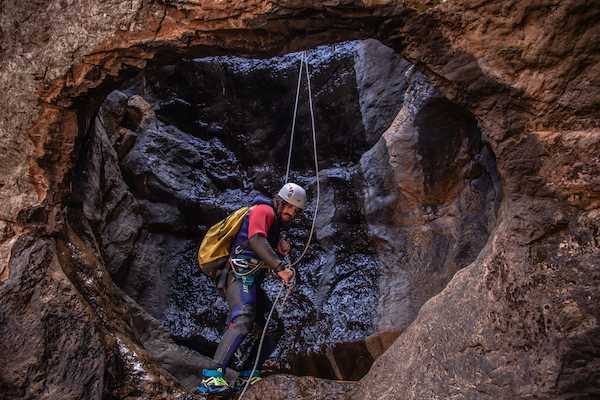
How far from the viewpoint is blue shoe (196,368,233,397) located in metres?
2.99

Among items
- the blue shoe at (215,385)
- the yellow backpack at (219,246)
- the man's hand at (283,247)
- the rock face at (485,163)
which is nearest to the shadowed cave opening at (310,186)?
the rock face at (485,163)

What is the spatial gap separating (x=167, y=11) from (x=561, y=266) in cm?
303

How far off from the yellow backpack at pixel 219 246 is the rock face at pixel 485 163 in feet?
2.99

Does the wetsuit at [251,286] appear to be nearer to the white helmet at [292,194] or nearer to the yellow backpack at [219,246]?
the yellow backpack at [219,246]

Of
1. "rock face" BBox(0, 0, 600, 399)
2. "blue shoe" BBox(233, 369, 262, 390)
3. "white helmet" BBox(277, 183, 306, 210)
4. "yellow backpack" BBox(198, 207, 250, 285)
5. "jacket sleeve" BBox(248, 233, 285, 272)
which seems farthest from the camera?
"white helmet" BBox(277, 183, 306, 210)

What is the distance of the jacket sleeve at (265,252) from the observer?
310cm

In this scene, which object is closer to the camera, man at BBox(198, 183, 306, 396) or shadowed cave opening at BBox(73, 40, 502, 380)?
man at BBox(198, 183, 306, 396)

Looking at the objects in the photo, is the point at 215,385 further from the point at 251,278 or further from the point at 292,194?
the point at 292,194

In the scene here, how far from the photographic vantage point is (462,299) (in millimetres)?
2428

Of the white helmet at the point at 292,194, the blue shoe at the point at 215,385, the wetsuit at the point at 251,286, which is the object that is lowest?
the blue shoe at the point at 215,385

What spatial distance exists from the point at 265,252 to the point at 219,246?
0.53 meters

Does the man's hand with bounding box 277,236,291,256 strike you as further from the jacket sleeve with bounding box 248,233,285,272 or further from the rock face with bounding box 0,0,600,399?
the rock face with bounding box 0,0,600,399

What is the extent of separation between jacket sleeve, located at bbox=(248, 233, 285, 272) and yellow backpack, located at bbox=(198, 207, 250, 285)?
32 centimetres

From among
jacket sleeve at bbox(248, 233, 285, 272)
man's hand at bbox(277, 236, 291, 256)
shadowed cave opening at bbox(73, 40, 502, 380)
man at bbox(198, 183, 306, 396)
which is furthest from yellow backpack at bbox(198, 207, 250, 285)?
shadowed cave opening at bbox(73, 40, 502, 380)
